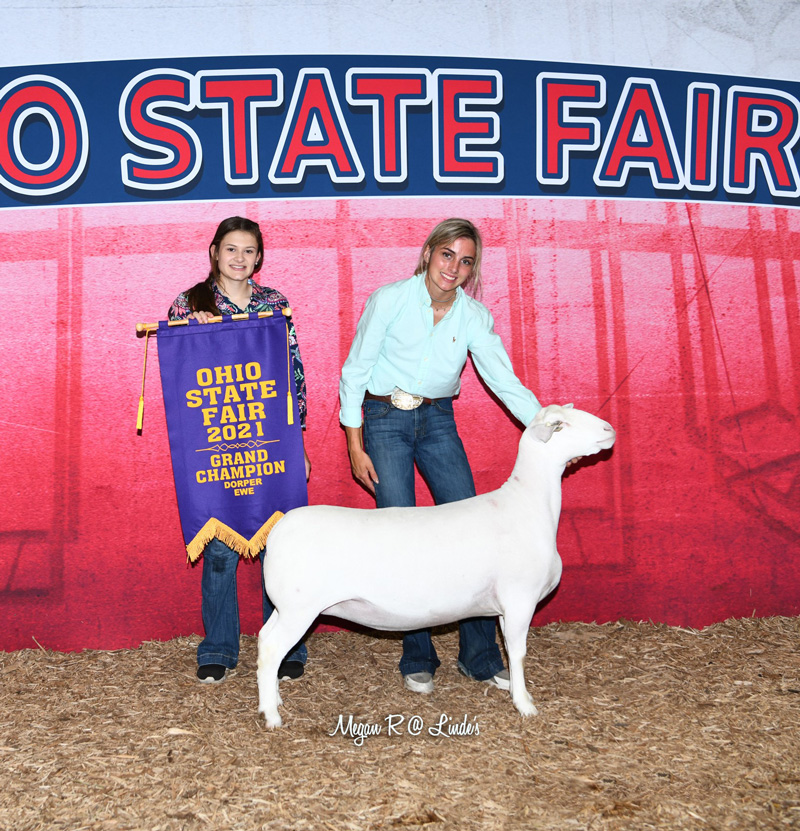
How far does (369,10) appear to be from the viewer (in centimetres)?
429

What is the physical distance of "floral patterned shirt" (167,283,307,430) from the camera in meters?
3.74

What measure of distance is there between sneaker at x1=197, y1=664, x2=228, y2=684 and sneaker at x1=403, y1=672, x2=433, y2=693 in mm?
949

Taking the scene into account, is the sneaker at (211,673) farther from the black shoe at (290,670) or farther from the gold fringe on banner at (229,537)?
the gold fringe on banner at (229,537)

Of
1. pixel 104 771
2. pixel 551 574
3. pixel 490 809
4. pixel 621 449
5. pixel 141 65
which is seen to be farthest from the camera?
pixel 621 449

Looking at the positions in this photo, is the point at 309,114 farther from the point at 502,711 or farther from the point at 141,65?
the point at 502,711

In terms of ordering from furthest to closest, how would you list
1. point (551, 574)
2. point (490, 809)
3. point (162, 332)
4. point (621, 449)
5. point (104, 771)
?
point (621, 449), point (162, 332), point (551, 574), point (104, 771), point (490, 809)

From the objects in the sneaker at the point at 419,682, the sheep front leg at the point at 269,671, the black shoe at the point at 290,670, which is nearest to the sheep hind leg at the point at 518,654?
the sneaker at the point at 419,682

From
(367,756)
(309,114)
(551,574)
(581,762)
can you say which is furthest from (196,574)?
(309,114)

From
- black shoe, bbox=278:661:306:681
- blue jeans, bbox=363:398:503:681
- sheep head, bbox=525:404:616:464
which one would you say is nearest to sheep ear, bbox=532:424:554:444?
sheep head, bbox=525:404:616:464

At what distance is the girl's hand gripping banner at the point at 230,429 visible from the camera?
12.0ft

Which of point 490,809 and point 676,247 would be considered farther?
point 676,247

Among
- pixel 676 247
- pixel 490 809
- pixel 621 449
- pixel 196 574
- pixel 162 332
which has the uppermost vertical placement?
pixel 676 247

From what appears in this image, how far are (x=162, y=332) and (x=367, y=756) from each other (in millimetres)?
2183

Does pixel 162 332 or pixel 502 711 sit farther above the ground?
pixel 162 332
